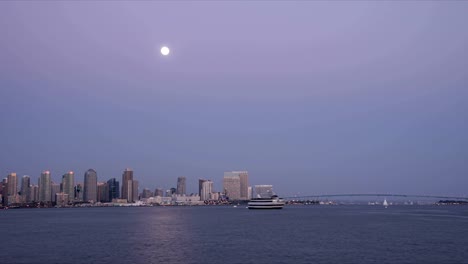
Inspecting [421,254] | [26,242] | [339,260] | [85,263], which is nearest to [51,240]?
[26,242]

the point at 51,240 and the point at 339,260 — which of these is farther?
the point at 51,240

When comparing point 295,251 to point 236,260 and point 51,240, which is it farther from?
point 51,240

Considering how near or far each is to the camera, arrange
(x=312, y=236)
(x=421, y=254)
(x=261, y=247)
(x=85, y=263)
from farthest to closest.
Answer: (x=312, y=236) < (x=261, y=247) < (x=421, y=254) < (x=85, y=263)

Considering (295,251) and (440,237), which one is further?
(440,237)

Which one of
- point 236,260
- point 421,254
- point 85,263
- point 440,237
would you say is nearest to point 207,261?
point 236,260

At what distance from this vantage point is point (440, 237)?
9125cm

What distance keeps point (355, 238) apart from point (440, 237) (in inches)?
693

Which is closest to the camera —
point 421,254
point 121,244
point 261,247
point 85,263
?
point 85,263

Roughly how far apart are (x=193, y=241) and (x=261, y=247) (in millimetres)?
15792

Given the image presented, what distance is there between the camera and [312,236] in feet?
307

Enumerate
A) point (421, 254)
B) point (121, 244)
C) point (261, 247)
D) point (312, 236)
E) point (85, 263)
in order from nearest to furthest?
1. point (85, 263)
2. point (421, 254)
3. point (261, 247)
4. point (121, 244)
5. point (312, 236)

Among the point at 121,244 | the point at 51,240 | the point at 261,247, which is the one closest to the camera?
the point at 261,247

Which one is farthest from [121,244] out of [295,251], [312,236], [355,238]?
[355,238]

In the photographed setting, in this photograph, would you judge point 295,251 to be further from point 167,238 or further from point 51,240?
point 51,240
